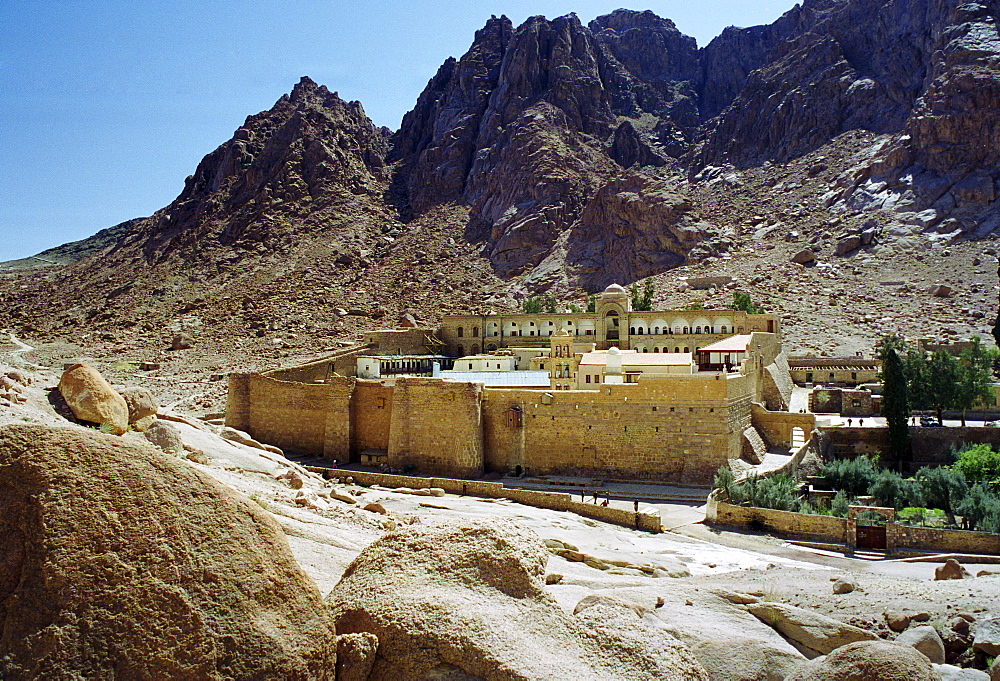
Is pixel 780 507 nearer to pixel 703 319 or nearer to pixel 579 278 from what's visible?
pixel 703 319

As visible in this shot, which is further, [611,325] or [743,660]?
[611,325]

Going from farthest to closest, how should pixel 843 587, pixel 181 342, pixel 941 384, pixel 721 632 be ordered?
pixel 181 342, pixel 941 384, pixel 843 587, pixel 721 632

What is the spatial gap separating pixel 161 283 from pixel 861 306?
187 ft

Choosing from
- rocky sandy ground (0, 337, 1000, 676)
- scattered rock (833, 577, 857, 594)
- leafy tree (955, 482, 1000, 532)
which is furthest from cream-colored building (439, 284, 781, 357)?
scattered rock (833, 577, 857, 594)

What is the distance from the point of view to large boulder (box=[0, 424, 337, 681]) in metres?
3.87

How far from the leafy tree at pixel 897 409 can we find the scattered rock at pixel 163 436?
72.3 feet

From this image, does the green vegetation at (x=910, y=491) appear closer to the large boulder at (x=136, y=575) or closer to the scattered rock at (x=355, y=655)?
the scattered rock at (x=355, y=655)

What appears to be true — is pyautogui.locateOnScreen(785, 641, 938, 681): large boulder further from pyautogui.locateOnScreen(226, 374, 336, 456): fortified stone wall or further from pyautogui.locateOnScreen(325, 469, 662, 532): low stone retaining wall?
pyautogui.locateOnScreen(226, 374, 336, 456): fortified stone wall

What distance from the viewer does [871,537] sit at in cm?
1647

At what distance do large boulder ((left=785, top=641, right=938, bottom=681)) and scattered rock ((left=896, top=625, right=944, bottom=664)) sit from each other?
74.5 inches

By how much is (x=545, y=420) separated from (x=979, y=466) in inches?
478

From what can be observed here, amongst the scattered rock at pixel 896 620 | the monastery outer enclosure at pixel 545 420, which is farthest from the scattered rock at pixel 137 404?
the scattered rock at pixel 896 620

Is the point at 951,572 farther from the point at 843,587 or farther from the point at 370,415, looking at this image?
the point at 370,415

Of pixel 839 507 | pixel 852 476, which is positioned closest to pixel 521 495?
pixel 839 507
